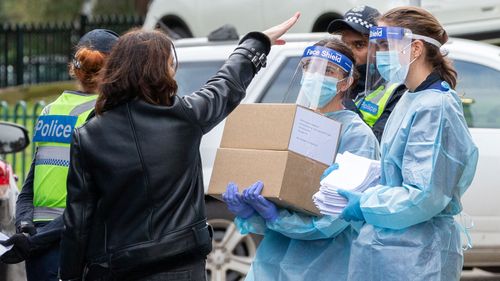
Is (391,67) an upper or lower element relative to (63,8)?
upper

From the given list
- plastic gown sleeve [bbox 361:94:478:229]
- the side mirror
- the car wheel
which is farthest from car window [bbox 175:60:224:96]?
plastic gown sleeve [bbox 361:94:478:229]

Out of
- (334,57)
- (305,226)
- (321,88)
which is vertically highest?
(334,57)

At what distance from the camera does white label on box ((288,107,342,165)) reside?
184 inches

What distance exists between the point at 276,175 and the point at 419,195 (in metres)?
0.78

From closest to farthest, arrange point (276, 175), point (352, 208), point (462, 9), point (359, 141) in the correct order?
point (352, 208)
point (276, 175)
point (359, 141)
point (462, 9)

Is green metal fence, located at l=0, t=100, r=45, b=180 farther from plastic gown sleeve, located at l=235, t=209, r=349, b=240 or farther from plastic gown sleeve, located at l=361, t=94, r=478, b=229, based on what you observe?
plastic gown sleeve, located at l=361, t=94, r=478, b=229

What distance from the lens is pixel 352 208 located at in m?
4.21

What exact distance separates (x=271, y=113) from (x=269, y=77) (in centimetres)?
314

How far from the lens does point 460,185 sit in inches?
163

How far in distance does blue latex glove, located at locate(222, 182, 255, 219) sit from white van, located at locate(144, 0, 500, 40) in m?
4.73

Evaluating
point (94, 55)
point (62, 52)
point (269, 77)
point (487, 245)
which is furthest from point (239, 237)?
point (62, 52)

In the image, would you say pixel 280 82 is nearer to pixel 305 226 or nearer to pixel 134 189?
pixel 305 226

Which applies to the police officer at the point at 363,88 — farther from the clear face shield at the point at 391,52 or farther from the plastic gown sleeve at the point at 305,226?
Answer: the plastic gown sleeve at the point at 305,226

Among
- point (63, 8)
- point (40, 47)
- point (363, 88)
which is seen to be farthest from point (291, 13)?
point (63, 8)
